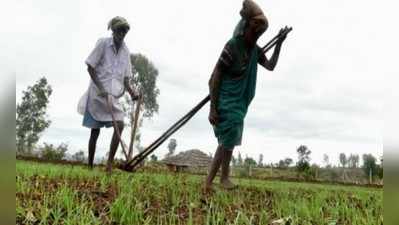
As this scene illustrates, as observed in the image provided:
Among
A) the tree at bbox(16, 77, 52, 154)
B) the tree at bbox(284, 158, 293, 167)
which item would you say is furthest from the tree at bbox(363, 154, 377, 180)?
the tree at bbox(16, 77, 52, 154)

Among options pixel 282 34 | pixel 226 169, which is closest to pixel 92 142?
pixel 226 169

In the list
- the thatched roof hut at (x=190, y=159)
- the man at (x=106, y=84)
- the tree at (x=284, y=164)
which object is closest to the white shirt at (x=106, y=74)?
the man at (x=106, y=84)

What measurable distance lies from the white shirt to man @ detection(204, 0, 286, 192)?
82.3 inches

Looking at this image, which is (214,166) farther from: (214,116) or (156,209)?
(156,209)

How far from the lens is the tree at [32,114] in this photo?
3159cm

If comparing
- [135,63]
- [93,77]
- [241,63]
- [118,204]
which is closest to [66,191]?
[118,204]

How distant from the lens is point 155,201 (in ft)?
10.4

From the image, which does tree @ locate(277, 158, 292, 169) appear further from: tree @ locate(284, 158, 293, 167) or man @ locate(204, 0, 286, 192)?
man @ locate(204, 0, 286, 192)

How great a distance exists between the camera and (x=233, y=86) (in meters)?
4.23

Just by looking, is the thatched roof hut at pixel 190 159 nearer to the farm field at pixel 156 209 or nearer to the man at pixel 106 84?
the man at pixel 106 84

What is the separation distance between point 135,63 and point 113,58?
32578mm

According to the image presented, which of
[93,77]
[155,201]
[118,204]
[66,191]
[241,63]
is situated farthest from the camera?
[93,77]

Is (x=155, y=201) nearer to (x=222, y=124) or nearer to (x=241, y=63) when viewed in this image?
(x=222, y=124)

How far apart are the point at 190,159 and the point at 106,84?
63.8 ft
